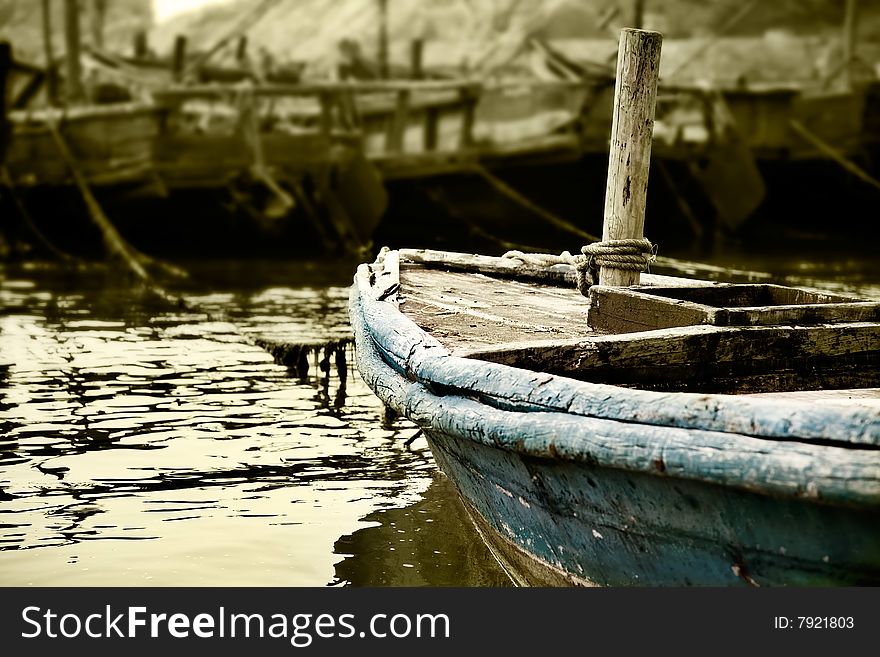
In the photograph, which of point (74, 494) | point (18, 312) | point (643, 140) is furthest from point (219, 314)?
point (643, 140)

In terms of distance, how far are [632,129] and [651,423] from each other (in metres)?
2.51

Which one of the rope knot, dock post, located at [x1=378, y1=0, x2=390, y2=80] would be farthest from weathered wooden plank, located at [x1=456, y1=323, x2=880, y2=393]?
dock post, located at [x1=378, y1=0, x2=390, y2=80]

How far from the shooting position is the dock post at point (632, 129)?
Result: 199 inches

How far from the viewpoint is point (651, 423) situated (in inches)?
113

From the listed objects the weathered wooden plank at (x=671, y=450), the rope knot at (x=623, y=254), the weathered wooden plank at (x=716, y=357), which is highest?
the rope knot at (x=623, y=254)

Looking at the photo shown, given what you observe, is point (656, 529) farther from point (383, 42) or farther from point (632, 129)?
point (383, 42)

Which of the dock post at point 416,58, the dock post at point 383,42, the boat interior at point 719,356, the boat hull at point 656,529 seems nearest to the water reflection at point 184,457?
the boat hull at point 656,529

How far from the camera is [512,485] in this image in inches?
143

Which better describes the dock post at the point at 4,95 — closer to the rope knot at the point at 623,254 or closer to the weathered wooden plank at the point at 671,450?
the rope knot at the point at 623,254

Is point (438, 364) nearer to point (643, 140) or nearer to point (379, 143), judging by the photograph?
point (643, 140)

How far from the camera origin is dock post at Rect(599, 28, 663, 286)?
5.05 meters

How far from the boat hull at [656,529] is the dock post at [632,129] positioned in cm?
169

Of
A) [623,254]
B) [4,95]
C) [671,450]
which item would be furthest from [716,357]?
[4,95]

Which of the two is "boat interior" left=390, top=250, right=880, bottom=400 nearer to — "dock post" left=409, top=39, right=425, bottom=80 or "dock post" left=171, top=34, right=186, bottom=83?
"dock post" left=171, top=34, right=186, bottom=83
